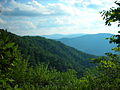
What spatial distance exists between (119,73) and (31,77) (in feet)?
264

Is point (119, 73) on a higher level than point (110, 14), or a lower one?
lower

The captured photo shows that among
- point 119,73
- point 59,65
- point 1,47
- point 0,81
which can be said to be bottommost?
point 59,65

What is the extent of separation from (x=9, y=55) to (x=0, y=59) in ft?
0.68

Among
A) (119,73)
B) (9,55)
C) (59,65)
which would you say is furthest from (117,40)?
(59,65)

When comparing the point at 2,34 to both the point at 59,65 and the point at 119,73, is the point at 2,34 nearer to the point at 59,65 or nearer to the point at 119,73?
the point at 119,73

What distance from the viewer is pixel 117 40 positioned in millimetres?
6453

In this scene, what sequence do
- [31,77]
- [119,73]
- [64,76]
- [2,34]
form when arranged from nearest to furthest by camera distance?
1. [2,34]
2. [119,73]
3. [31,77]
4. [64,76]

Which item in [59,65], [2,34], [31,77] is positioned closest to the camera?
[2,34]

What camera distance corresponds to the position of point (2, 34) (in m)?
3.39

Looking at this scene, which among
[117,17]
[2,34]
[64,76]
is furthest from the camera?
[64,76]

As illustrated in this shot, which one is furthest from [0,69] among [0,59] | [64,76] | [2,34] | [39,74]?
[64,76]

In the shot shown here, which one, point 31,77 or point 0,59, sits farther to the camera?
point 31,77

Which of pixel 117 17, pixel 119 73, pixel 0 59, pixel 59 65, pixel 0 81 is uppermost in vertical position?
pixel 117 17

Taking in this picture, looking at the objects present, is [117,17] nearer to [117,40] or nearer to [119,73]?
[117,40]
